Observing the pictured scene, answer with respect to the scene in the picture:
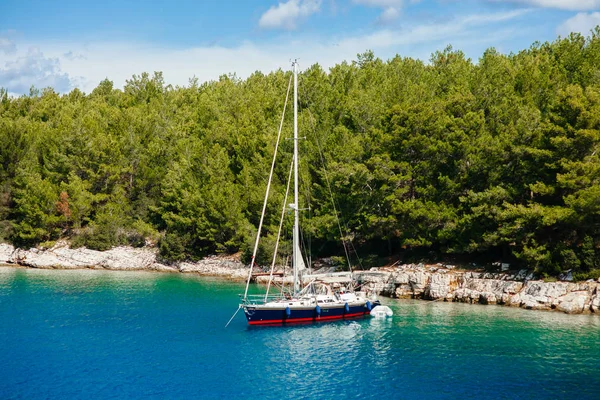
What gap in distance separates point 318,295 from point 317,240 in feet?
82.5

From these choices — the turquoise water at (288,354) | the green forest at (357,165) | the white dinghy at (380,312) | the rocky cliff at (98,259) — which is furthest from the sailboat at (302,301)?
the rocky cliff at (98,259)

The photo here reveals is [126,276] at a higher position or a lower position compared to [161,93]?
lower

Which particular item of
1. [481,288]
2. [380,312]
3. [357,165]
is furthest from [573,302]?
[357,165]

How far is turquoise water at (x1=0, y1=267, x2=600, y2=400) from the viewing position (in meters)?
27.7

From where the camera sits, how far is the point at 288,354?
33.2 meters

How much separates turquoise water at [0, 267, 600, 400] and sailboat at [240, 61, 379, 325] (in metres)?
0.99

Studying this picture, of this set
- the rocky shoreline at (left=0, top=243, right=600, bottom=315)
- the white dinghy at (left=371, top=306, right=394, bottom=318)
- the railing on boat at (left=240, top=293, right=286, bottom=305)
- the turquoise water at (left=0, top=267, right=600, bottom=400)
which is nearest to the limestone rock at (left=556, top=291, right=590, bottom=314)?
the rocky shoreline at (left=0, top=243, right=600, bottom=315)

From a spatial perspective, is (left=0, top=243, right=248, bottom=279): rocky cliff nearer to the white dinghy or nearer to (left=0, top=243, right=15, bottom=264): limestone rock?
(left=0, top=243, right=15, bottom=264): limestone rock

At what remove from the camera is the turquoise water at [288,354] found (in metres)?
27.7

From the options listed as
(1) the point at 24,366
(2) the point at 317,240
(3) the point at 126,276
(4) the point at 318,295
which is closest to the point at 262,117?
(2) the point at 317,240

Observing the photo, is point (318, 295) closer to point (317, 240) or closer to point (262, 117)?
point (317, 240)

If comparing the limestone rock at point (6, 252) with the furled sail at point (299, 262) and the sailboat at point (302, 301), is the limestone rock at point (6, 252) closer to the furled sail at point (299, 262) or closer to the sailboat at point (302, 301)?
the sailboat at point (302, 301)

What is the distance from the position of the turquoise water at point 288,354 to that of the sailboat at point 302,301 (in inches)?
38.9

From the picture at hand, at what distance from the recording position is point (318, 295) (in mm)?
41594
